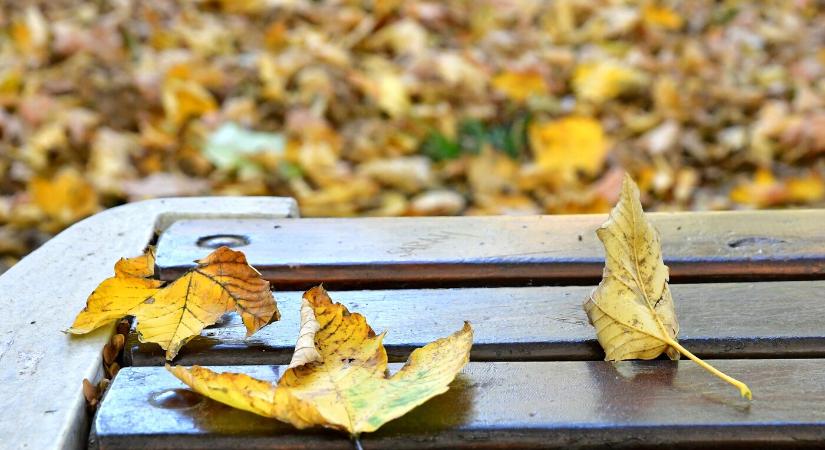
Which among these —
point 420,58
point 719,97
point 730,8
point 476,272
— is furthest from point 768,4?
point 476,272

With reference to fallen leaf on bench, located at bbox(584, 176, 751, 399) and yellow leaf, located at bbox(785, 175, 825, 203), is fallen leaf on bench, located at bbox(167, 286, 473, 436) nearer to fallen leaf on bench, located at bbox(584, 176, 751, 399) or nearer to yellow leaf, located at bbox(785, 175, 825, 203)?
fallen leaf on bench, located at bbox(584, 176, 751, 399)

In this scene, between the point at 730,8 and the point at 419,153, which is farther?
the point at 730,8

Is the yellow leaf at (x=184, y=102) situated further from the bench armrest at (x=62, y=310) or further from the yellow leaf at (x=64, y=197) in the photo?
the bench armrest at (x=62, y=310)

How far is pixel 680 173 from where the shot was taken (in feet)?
8.22

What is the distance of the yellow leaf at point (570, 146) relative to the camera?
8.21ft

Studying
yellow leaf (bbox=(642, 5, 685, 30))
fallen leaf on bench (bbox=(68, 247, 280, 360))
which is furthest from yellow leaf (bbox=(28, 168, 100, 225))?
yellow leaf (bbox=(642, 5, 685, 30))

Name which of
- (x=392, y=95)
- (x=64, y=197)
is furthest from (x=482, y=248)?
(x=392, y=95)

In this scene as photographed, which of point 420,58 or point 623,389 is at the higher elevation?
point 420,58

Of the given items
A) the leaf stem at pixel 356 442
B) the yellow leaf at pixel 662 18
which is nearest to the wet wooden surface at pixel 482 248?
the leaf stem at pixel 356 442

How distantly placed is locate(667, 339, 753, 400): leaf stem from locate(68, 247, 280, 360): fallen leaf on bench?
1.10 feet

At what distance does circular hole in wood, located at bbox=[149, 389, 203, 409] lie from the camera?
0.72 meters

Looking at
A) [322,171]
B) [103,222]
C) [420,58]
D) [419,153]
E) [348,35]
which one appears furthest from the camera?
[348,35]

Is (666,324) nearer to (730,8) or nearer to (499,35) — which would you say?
(499,35)

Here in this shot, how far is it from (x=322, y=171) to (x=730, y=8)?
7.00 ft
